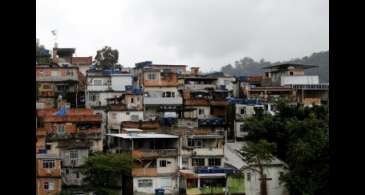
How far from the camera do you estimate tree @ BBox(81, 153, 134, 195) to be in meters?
11.7

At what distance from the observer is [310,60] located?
3725 cm

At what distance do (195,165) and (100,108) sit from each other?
352cm

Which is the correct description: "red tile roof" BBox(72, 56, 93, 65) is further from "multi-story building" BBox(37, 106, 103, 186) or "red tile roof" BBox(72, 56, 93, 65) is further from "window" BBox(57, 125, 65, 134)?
"window" BBox(57, 125, 65, 134)

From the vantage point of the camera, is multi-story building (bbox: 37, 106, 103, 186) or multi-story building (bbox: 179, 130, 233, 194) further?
multi-story building (bbox: 37, 106, 103, 186)

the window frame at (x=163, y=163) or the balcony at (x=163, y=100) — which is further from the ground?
the balcony at (x=163, y=100)

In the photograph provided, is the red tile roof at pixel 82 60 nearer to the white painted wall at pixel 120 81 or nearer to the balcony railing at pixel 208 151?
the white painted wall at pixel 120 81

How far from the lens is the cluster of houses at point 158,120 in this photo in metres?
12.6

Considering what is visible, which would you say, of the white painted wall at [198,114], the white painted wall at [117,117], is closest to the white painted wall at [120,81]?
the white painted wall at [117,117]


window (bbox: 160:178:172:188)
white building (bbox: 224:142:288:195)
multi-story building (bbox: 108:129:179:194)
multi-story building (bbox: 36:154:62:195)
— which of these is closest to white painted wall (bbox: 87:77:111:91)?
multi-story building (bbox: 108:129:179:194)

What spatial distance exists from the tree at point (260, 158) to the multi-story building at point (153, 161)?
5.05 feet

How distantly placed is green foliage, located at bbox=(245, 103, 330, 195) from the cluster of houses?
1.98ft

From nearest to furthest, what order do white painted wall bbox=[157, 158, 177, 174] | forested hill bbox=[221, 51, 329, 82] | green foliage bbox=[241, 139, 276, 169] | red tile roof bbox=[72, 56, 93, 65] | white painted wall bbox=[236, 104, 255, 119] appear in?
green foliage bbox=[241, 139, 276, 169]
white painted wall bbox=[157, 158, 177, 174]
white painted wall bbox=[236, 104, 255, 119]
red tile roof bbox=[72, 56, 93, 65]
forested hill bbox=[221, 51, 329, 82]
